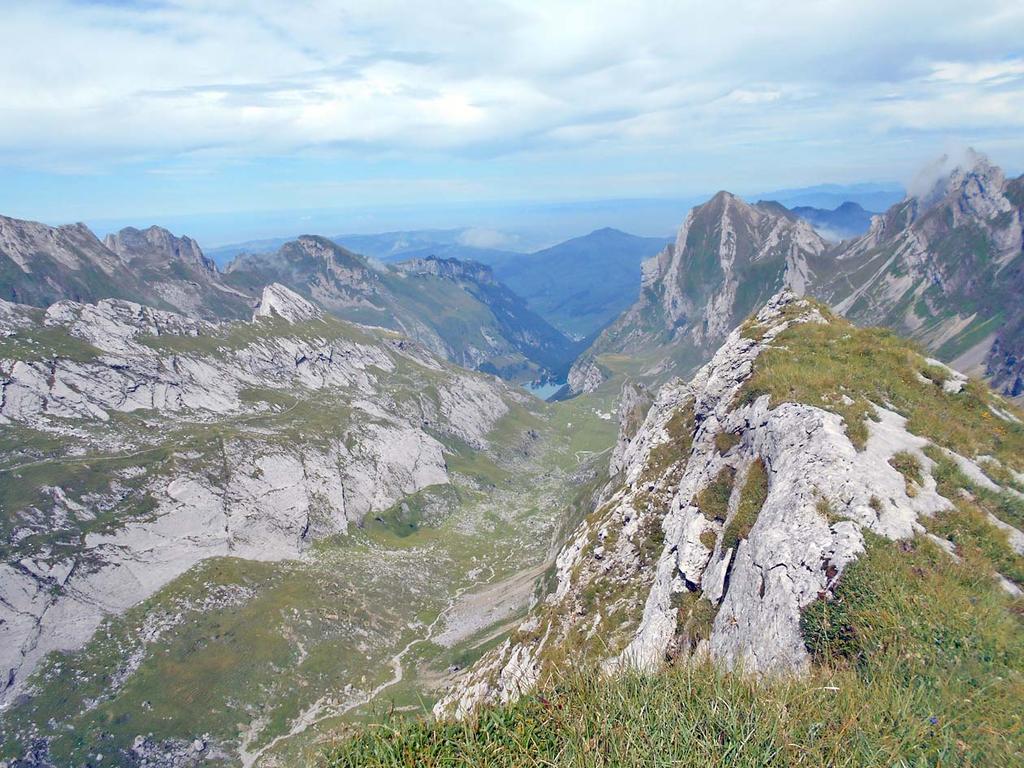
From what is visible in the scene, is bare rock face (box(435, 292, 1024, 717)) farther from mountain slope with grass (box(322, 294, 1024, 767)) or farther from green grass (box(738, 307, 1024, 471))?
green grass (box(738, 307, 1024, 471))

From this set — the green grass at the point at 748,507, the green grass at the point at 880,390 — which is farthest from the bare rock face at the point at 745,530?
the green grass at the point at 880,390

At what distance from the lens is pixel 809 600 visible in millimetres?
19562

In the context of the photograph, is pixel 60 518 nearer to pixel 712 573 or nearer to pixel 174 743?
pixel 174 743

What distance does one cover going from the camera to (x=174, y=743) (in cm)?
11650

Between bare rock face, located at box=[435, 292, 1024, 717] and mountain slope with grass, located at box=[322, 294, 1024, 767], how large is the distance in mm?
113

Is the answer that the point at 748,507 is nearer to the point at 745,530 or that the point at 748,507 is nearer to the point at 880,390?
the point at 745,530

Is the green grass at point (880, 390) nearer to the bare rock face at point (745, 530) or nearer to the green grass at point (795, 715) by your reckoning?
the bare rock face at point (745, 530)

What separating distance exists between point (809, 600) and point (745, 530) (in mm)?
7854

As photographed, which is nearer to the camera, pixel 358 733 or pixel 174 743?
pixel 358 733

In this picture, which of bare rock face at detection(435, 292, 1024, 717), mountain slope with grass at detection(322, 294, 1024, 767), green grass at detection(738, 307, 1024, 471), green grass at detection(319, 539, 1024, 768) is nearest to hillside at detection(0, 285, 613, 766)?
bare rock face at detection(435, 292, 1024, 717)

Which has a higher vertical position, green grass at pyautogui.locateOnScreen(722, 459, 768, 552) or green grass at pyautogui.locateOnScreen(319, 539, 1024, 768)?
green grass at pyautogui.locateOnScreen(319, 539, 1024, 768)

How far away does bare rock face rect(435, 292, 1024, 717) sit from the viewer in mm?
20377

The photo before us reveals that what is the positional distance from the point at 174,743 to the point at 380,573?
236ft

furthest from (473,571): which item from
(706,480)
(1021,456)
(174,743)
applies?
(1021,456)
